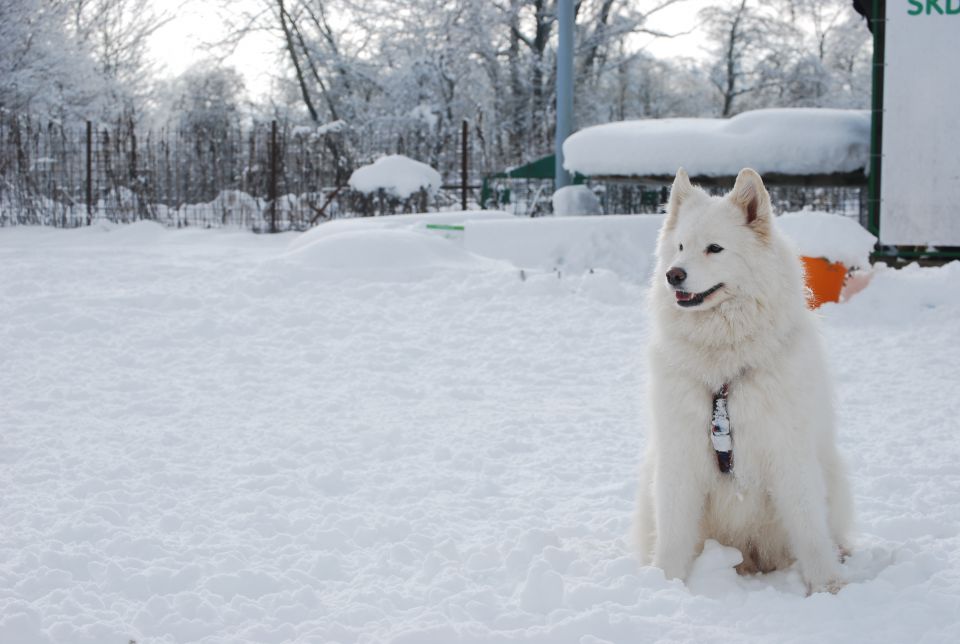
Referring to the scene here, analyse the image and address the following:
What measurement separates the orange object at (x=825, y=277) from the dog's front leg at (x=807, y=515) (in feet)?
19.6

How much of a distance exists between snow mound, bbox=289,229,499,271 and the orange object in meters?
3.33

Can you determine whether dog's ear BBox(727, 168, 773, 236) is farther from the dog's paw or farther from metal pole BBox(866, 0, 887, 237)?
metal pole BBox(866, 0, 887, 237)

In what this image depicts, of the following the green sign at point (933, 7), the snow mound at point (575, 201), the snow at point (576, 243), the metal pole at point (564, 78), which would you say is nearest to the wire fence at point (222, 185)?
the metal pole at point (564, 78)

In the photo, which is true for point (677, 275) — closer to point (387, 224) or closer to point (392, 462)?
point (392, 462)

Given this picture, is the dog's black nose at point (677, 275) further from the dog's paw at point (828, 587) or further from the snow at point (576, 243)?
the snow at point (576, 243)

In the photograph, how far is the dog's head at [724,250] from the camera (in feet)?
9.80

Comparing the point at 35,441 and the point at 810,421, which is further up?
the point at 810,421

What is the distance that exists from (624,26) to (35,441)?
21.7 metres

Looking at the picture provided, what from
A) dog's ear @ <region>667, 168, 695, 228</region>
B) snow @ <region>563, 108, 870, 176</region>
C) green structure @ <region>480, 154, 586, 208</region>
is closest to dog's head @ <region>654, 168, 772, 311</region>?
dog's ear @ <region>667, 168, 695, 228</region>

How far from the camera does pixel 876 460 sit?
456 centimetres

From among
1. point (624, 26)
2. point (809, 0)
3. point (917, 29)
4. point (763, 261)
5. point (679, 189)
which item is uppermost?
point (809, 0)

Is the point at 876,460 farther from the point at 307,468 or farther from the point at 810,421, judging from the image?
the point at 307,468

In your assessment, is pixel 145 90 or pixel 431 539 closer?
pixel 431 539

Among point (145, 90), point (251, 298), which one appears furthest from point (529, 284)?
point (145, 90)
